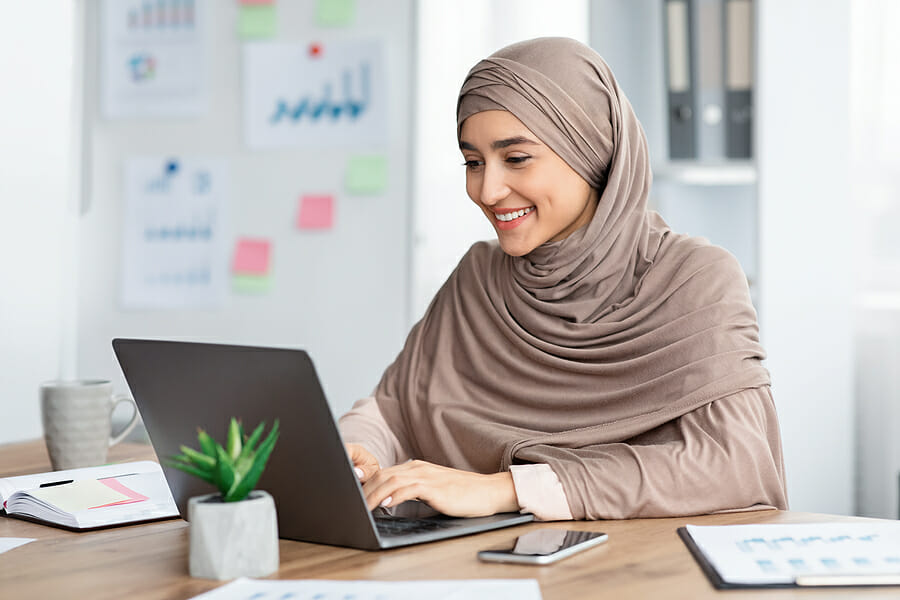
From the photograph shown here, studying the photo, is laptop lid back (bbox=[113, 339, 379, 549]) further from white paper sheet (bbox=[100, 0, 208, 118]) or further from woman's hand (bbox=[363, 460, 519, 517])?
white paper sheet (bbox=[100, 0, 208, 118])

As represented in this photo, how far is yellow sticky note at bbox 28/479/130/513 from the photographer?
125 cm

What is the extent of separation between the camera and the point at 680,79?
8.38 feet

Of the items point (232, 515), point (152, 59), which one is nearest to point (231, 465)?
point (232, 515)

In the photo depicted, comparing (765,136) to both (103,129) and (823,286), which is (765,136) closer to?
(823,286)

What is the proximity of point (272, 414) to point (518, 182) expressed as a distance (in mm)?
617

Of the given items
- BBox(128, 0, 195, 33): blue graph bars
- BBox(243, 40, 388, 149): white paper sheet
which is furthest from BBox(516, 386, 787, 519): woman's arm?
BBox(128, 0, 195, 33): blue graph bars

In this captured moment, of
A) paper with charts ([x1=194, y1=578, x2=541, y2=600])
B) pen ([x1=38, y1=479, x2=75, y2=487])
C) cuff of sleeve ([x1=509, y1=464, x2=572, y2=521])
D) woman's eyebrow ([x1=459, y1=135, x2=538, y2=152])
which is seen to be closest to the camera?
paper with charts ([x1=194, y1=578, x2=541, y2=600])

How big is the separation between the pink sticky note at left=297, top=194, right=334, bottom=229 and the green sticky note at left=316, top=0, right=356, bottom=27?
474 mm

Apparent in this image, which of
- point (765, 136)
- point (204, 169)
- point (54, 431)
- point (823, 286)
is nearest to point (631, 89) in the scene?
point (765, 136)

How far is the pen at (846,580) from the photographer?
885 millimetres

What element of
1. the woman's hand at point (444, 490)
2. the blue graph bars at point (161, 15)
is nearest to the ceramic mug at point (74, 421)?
the woman's hand at point (444, 490)

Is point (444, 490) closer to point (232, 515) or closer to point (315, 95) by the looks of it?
point (232, 515)

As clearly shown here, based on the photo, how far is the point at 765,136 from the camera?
2484 millimetres

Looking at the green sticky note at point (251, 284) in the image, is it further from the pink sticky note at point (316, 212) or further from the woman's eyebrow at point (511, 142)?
the woman's eyebrow at point (511, 142)
